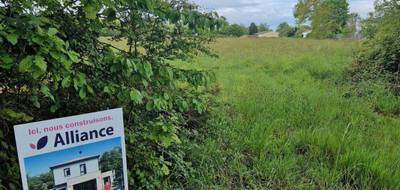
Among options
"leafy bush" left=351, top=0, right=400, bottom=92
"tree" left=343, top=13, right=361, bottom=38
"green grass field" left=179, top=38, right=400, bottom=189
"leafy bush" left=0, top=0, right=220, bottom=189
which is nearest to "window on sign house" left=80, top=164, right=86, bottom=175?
"leafy bush" left=0, top=0, right=220, bottom=189

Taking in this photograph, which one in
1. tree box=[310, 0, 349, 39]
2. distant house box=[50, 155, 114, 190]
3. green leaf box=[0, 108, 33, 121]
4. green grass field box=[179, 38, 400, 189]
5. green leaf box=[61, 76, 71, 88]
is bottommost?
green grass field box=[179, 38, 400, 189]

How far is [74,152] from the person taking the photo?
183 cm

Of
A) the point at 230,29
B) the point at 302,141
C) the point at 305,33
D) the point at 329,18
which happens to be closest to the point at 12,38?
the point at 302,141

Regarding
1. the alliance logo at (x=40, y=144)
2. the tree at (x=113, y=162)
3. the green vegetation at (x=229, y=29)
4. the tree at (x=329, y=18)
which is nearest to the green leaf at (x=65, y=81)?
the alliance logo at (x=40, y=144)

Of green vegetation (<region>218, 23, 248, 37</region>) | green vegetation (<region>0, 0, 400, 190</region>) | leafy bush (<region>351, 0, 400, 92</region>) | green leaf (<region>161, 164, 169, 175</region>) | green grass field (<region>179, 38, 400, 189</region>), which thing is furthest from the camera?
leafy bush (<region>351, 0, 400, 92</region>)

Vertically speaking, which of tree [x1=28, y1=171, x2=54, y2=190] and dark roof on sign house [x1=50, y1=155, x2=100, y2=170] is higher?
dark roof on sign house [x1=50, y1=155, x2=100, y2=170]

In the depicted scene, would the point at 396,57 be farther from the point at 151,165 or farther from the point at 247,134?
the point at 151,165

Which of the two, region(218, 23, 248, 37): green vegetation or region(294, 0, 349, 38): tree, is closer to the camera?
region(218, 23, 248, 37): green vegetation

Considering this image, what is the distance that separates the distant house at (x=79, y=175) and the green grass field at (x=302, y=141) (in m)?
1.04

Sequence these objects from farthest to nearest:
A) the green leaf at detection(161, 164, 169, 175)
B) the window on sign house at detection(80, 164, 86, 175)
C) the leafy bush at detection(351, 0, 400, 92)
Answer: the leafy bush at detection(351, 0, 400, 92) → the green leaf at detection(161, 164, 169, 175) → the window on sign house at detection(80, 164, 86, 175)

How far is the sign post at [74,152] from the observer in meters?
1.71

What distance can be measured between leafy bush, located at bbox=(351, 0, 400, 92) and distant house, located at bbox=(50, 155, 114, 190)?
19.3 feet

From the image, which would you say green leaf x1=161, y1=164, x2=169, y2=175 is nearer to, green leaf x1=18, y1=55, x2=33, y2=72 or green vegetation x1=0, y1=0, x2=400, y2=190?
green vegetation x1=0, y1=0, x2=400, y2=190

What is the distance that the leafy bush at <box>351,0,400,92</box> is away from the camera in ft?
22.0
